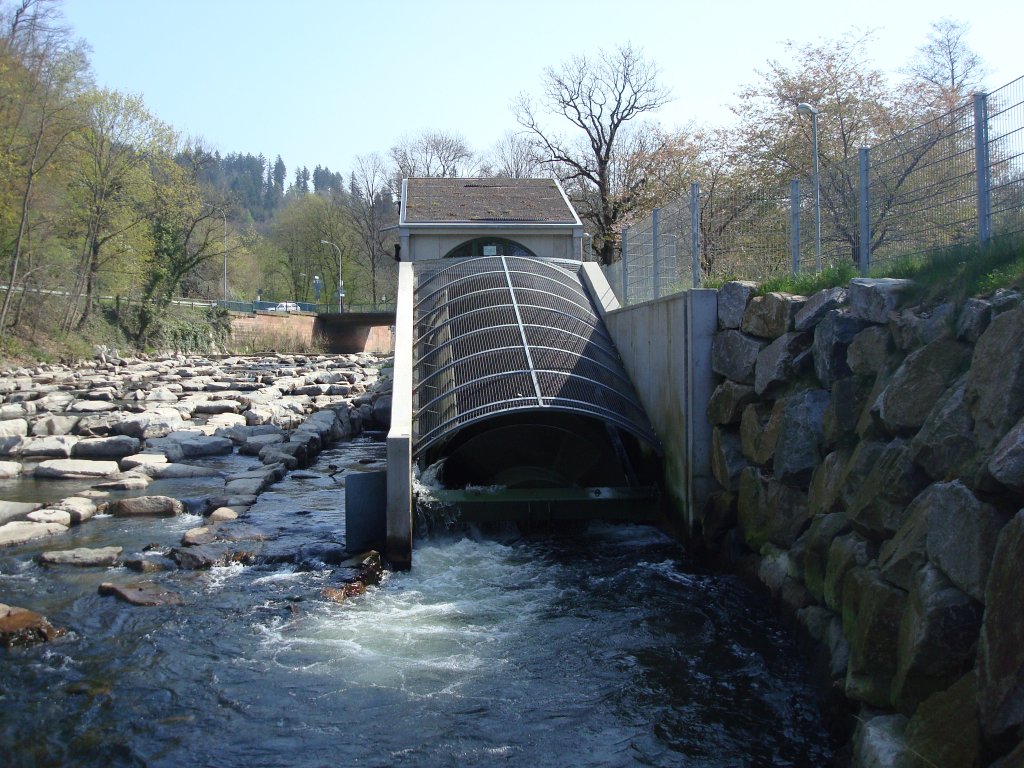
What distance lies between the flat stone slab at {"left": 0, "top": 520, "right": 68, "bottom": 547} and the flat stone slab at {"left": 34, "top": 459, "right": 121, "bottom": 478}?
11.1ft

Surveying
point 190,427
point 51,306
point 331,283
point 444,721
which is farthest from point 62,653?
point 331,283

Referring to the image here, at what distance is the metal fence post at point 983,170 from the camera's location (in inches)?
255

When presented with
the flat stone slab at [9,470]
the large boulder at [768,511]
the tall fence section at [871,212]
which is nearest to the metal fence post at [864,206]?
the tall fence section at [871,212]

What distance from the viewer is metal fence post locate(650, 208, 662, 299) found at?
1288cm

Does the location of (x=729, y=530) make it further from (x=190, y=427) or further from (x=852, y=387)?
(x=190, y=427)

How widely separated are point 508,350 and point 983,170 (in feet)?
22.0

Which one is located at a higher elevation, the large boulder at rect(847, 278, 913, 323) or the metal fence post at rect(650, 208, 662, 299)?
the metal fence post at rect(650, 208, 662, 299)

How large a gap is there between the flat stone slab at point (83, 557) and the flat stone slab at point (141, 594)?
882 millimetres

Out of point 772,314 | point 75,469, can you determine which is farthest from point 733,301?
point 75,469

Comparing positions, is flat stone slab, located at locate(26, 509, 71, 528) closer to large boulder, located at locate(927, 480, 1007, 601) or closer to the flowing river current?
the flowing river current

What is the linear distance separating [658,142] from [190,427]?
2446 centimetres

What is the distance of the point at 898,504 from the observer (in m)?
5.40

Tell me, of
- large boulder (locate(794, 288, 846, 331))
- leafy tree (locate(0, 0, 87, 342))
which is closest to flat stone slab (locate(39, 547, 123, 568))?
large boulder (locate(794, 288, 846, 331))

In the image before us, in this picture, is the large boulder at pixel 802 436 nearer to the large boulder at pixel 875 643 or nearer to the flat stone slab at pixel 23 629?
the large boulder at pixel 875 643
